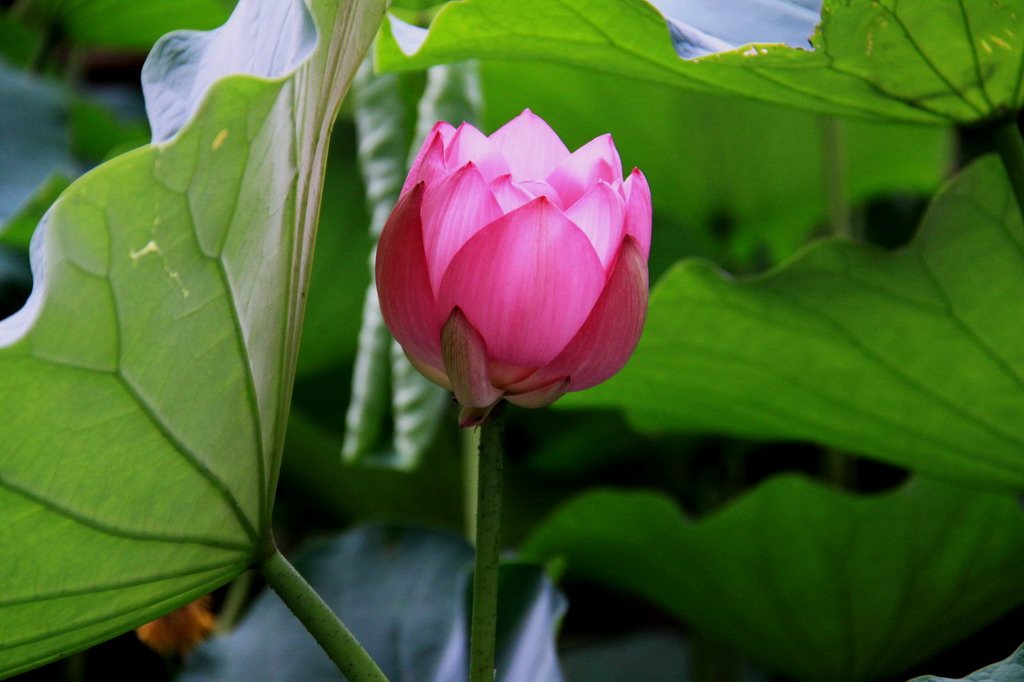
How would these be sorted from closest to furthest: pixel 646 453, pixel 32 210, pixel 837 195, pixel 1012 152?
1. pixel 1012 152
2. pixel 32 210
3. pixel 837 195
4. pixel 646 453

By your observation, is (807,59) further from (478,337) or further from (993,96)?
(478,337)

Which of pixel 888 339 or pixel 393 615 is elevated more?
pixel 888 339

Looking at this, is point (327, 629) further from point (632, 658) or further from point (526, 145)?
point (632, 658)

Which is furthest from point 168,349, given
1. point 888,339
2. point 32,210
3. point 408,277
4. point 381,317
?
point 32,210

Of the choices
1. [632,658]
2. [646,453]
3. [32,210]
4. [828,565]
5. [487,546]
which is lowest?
[632,658]

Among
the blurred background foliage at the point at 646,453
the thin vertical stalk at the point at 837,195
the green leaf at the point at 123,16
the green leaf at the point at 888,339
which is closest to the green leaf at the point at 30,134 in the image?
the blurred background foliage at the point at 646,453

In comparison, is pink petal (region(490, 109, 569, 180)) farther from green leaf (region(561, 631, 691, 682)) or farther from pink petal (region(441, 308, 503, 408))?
green leaf (region(561, 631, 691, 682))

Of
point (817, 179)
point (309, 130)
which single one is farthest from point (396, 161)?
point (817, 179)
